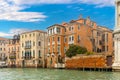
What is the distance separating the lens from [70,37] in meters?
56.2

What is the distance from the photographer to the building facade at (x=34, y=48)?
64812 mm

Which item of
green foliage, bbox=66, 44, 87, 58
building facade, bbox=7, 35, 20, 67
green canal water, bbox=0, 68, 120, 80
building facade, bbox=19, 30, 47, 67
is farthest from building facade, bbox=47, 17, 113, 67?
green canal water, bbox=0, 68, 120, 80

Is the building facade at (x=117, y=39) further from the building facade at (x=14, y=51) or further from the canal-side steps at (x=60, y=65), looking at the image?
the building facade at (x=14, y=51)

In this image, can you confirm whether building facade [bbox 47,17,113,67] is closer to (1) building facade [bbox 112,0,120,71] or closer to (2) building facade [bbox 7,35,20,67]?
(2) building facade [bbox 7,35,20,67]

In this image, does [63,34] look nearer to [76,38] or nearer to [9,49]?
[76,38]

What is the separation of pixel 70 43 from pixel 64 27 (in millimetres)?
4078

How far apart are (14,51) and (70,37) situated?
24213 mm

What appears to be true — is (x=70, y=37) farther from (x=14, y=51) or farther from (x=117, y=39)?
(x=14, y=51)

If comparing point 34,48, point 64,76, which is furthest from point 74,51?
point 64,76

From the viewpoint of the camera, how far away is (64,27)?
5809 centimetres

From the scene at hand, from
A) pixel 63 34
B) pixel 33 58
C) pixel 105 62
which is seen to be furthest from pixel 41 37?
pixel 105 62

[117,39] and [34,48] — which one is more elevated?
[117,39]

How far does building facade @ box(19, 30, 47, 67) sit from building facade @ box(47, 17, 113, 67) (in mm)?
6013

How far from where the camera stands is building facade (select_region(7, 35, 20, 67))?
73.0 meters
